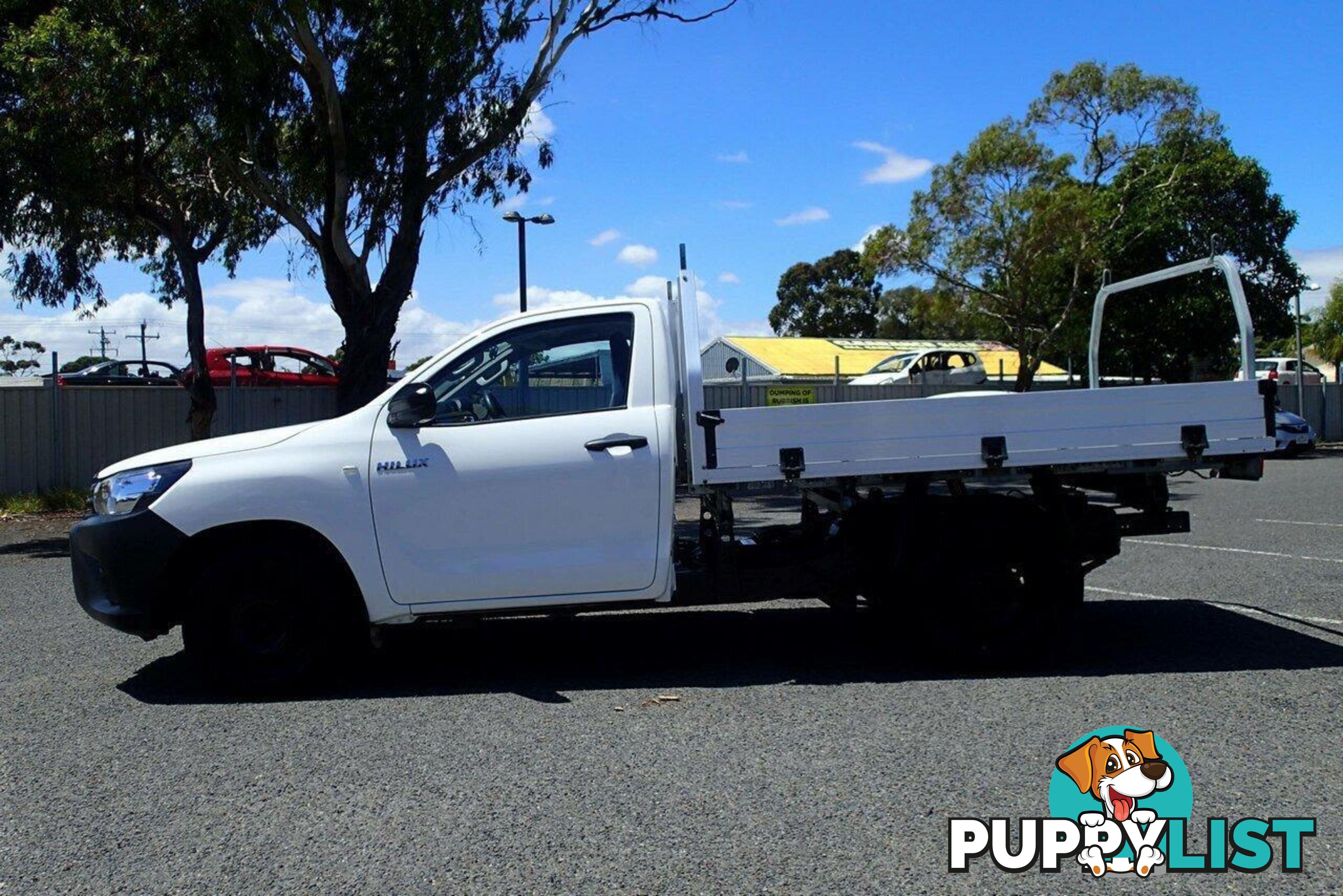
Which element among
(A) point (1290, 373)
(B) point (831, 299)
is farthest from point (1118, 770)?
(B) point (831, 299)

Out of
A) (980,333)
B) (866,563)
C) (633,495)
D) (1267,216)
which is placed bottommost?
(866,563)

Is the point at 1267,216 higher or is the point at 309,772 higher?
the point at 1267,216

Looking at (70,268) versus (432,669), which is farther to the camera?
(70,268)

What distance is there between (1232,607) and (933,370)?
19821 mm

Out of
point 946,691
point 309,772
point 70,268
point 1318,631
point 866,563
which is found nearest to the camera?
point 309,772

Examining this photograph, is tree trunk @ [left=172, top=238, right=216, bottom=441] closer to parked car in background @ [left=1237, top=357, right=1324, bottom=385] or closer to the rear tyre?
the rear tyre

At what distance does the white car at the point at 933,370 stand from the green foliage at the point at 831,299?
136ft

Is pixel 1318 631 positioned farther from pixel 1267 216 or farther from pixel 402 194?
pixel 1267 216

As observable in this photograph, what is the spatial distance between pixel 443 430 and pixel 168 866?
257 centimetres

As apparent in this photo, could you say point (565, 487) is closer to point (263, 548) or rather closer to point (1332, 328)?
point (263, 548)

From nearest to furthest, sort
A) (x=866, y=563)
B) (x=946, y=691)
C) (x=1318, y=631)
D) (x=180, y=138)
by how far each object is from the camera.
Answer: (x=946, y=691), (x=866, y=563), (x=1318, y=631), (x=180, y=138)

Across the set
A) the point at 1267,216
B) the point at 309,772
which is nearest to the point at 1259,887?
the point at 309,772

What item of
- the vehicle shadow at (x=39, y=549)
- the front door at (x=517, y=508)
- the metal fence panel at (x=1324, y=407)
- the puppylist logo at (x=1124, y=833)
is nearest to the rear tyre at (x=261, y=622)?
the front door at (x=517, y=508)

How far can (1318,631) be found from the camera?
7.01m
